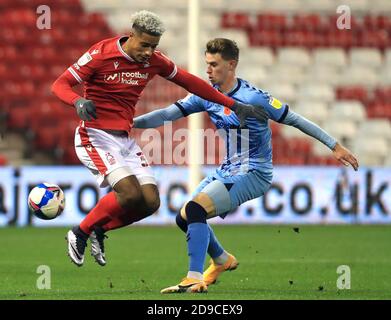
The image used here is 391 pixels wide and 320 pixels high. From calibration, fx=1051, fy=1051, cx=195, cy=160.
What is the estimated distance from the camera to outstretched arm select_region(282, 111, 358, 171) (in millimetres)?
7402

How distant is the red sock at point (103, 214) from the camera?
7582 mm

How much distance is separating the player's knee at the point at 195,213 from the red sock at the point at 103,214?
0.50 m

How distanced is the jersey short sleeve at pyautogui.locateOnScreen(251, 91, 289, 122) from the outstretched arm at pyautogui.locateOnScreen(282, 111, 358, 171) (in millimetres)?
41

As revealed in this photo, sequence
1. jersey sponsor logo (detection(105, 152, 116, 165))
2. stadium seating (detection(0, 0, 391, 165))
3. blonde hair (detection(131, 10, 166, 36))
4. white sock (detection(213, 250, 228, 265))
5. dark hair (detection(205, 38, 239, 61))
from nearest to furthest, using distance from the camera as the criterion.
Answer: blonde hair (detection(131, 10, 166, 36)), jersey sponsor logo (detection(105, 152, 116, 165)), dark hair (detection(205, 38, 239, 61)), white sock (detection(213, 250, 228, 265)), stadium seating (detection(0, 0, 391, 165))

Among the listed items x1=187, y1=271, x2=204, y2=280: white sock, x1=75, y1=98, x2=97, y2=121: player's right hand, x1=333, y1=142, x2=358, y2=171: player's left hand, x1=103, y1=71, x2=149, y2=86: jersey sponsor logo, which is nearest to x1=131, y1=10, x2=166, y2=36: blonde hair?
x1=103, y1=71, x2=149, y2=86: jersey sponsor logo

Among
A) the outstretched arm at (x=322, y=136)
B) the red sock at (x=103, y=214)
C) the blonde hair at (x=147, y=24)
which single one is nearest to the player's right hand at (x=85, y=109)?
the blonde hair at (x=147, y=24)

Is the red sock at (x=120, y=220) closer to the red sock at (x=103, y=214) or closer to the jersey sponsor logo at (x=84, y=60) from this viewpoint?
the red sock at (x=103, y=214)

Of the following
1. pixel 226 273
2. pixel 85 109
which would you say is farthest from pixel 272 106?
pixel 226 273

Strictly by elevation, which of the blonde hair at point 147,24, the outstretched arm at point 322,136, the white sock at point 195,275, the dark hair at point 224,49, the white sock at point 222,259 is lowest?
the white sock at point 195,275

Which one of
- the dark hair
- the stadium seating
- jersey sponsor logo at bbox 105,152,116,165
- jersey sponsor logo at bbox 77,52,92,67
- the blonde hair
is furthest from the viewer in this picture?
the stadium seating

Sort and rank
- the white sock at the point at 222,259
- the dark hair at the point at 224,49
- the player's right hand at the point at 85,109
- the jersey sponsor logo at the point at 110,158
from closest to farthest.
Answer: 1. the player's right hand at the point at 85,109
2. the jersey sponsor logo at the point at 110,158
3. the dark hair at the point at 224,49
4. the white sock at the point at 222,259

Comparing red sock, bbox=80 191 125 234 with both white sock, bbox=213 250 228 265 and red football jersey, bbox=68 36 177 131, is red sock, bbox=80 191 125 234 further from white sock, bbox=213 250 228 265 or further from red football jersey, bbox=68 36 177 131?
white sock, bbox=213 250 228 265
